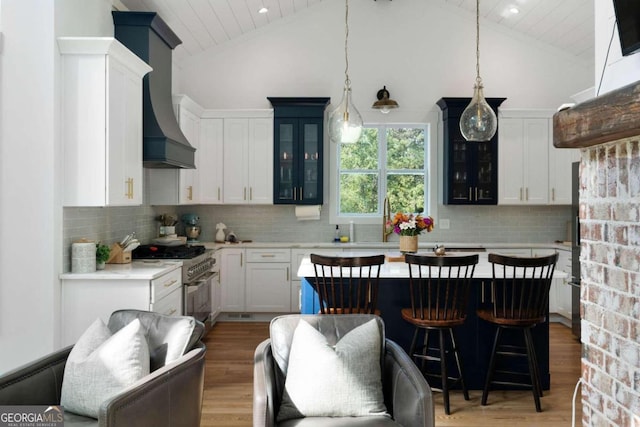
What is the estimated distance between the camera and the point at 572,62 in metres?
6.58

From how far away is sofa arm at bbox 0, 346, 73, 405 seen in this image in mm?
2066

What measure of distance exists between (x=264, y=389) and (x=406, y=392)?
1.99 ft

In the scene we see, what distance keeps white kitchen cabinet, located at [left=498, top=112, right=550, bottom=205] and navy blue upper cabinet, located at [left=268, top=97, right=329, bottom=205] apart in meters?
2.28

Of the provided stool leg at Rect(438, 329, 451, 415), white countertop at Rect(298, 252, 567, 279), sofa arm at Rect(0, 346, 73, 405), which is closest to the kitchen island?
white countertop at Rect(298, 252, 567, 279)

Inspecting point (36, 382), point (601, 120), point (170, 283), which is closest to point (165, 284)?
point (170, 283)

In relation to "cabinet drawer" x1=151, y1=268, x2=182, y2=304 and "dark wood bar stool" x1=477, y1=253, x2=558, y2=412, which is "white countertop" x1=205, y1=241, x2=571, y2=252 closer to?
"cabinet drawer" x1=151, y1=268, x2=182, y2=304

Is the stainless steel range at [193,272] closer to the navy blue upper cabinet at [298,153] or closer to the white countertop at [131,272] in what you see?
the white countertop at [131,272]

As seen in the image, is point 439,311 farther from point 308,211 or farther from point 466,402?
point 308,211

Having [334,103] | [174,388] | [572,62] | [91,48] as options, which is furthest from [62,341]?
[572,62]

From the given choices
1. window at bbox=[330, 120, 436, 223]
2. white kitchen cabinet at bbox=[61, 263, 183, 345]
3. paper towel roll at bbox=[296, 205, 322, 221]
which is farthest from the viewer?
window at bbox=[330, 120, 436, 223]

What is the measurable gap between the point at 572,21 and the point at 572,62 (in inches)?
34.5

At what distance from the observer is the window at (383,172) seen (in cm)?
670

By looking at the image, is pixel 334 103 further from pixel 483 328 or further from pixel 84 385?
pixel 84 385

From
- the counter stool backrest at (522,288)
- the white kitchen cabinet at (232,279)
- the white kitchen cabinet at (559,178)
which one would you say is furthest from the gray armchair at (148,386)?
the white kitchen cabinet at (559,178)
